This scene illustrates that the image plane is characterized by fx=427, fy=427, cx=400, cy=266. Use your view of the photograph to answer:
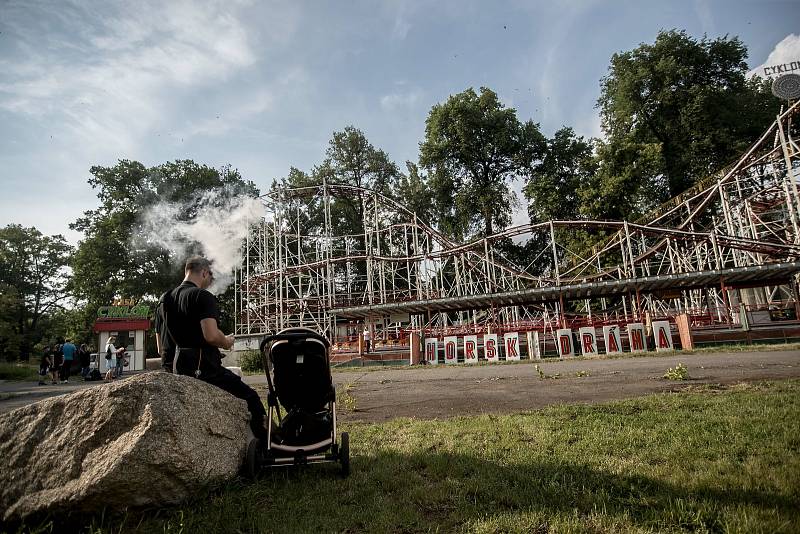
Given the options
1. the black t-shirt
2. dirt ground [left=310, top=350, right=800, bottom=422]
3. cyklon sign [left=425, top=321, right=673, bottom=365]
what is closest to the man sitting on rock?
the black t-shirt

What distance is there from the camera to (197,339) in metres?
3.77

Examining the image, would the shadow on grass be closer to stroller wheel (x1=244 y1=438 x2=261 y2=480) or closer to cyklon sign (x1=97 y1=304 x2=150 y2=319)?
stroller wheel (x1=244 y1=438 x2=261 y2=480)

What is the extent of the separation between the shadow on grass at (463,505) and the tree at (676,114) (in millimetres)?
30324

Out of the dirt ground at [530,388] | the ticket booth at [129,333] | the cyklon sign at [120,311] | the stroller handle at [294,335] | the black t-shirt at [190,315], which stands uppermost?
the cyklon sign at [120,311]

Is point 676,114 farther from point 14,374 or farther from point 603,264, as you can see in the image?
point 14,374

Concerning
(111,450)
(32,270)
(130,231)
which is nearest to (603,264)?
(111,450)

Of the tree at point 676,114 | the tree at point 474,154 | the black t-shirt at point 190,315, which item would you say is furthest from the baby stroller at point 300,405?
the tree at point 474,154

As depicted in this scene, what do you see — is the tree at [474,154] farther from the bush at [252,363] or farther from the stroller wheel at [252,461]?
the stroller wheel at [252,461]

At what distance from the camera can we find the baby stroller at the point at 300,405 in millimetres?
3391

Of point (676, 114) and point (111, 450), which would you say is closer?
point (111, 450)

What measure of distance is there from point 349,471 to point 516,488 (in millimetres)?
1335

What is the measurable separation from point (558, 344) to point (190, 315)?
48.5ft

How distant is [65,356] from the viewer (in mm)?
17031

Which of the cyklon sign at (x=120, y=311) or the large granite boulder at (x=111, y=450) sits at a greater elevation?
the cyklon sign at (x=120, y=311)
